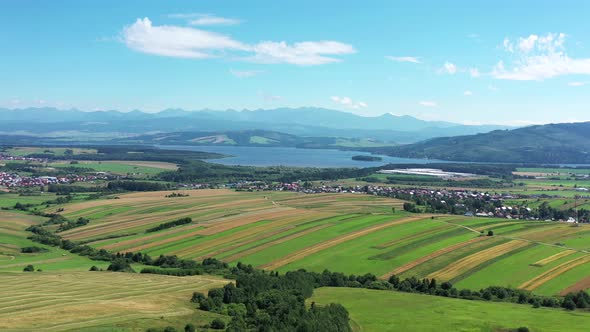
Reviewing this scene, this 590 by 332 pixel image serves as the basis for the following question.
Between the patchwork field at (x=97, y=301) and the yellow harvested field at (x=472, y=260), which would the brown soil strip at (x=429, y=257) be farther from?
the patchwork field at (x=97, y=301)

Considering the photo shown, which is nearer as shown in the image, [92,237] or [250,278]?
[250,278]

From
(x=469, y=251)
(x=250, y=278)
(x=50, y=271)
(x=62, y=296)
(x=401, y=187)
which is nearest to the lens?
(x=62, y=296)

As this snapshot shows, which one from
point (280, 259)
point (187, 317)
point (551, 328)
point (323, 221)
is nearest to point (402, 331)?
point (551, 328)

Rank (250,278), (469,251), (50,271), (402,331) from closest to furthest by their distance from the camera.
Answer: (402,331)
(250,278)
(50,271)
(469,251)

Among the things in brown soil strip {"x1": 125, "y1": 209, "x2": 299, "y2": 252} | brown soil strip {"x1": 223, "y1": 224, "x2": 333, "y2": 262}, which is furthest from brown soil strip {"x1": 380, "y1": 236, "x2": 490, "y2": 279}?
brown soil strip {"x1": 125, "y1": 209, "x2": 299, "y2": 252}

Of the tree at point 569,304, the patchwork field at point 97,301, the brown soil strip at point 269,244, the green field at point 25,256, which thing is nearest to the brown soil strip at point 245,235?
the brown soil strip at point 269,244

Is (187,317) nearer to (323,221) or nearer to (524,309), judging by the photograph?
(524,309)
